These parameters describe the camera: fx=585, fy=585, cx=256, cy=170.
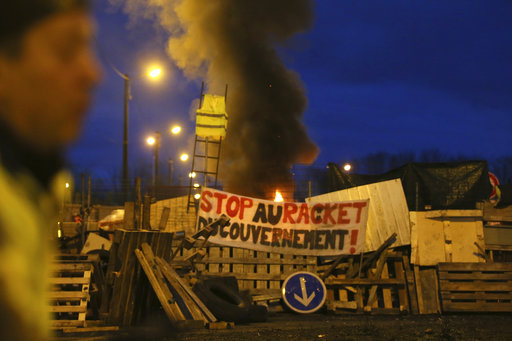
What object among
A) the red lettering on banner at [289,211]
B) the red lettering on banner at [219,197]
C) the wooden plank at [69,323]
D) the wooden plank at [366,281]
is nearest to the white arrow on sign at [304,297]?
the wooden plank at [366,281]

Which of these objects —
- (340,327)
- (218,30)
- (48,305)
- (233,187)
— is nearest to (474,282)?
(340,327)

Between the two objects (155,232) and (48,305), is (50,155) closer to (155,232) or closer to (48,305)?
(48,305)

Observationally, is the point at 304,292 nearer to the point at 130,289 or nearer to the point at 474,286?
the point at 474,286

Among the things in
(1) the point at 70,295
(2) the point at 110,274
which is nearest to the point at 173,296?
(2) the point at 110,274

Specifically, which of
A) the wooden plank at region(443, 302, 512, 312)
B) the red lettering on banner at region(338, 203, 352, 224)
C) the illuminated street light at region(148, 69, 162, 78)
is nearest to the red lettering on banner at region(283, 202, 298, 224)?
the red lettering on banner at region(338, 203, 352, 224)

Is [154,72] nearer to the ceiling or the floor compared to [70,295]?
nearer to the ceiling

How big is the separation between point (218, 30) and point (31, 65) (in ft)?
117

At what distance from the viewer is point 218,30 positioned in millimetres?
35531

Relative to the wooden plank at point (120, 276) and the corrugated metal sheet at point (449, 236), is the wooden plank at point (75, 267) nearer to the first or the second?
the wooden plank at point (120, 276)

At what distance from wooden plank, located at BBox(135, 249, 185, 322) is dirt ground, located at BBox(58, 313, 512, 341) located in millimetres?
374

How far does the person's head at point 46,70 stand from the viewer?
2.52ft

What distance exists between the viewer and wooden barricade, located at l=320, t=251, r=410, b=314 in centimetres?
1519

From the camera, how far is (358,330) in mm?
10852

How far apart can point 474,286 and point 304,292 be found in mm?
4356
